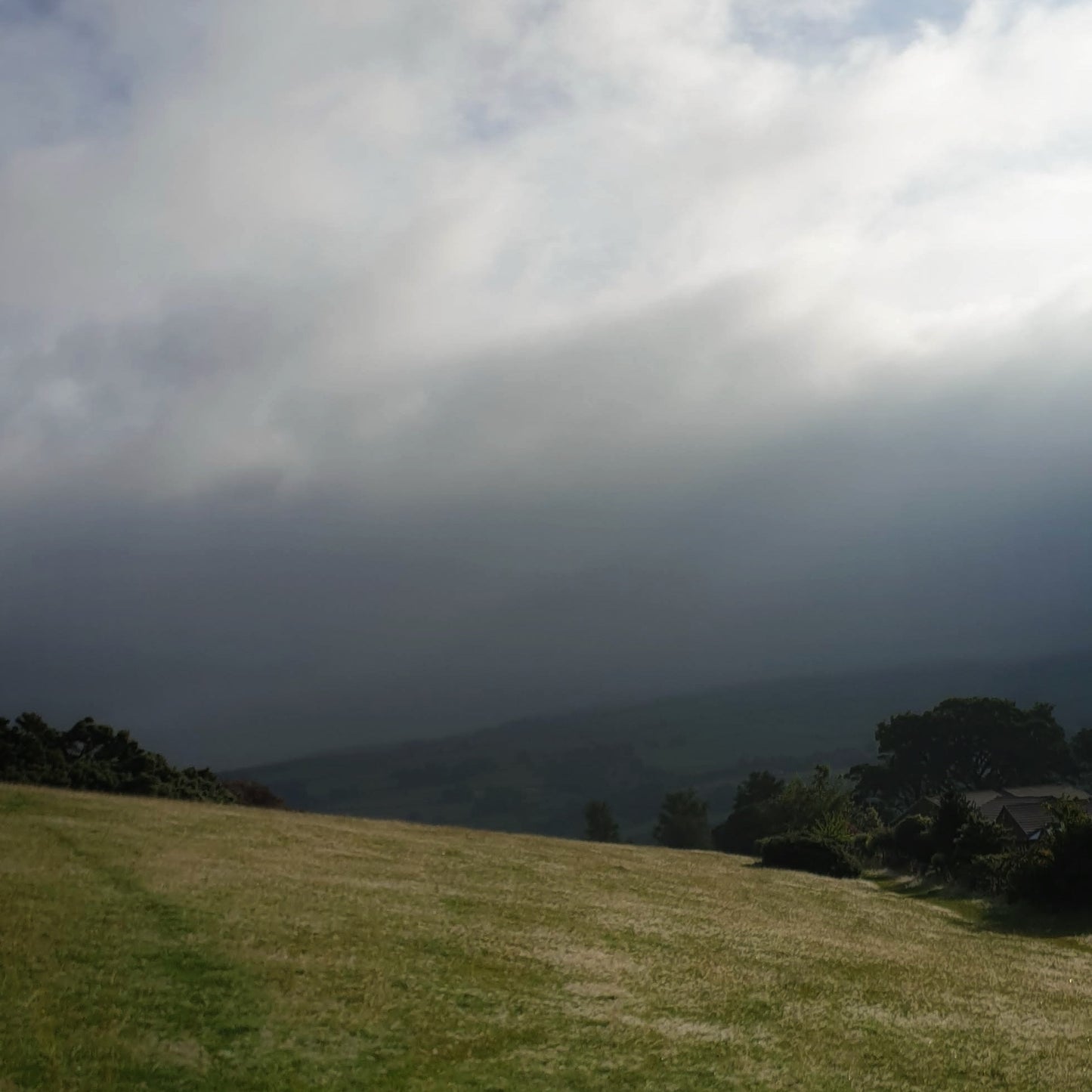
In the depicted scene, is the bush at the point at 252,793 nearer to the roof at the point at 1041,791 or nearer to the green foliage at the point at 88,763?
the green foliage at the point at 88,763

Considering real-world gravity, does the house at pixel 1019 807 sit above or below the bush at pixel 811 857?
below

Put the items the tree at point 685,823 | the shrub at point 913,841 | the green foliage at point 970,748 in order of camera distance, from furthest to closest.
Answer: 1. the tree at point 685,823
2. the green foliage at point 970,748
3. the shrub at point 913,841

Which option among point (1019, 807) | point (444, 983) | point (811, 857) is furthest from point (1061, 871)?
point (1019, 807)

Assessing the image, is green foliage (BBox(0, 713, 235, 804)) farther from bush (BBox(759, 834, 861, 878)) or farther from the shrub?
the shrub

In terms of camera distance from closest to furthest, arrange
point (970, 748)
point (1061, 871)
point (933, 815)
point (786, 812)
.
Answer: point (1061, 871), point (933, 815), point (786, 812), point (970, 748)

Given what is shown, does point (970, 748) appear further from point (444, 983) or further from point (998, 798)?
point (444, 983)

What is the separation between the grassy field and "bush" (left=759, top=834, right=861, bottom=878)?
79.6 ft

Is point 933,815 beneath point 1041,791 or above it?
above

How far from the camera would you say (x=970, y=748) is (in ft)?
507

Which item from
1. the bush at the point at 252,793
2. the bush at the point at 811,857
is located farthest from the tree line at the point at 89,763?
the bush at the point at 811,857

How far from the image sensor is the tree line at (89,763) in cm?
5656

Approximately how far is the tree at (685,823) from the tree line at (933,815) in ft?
0.77

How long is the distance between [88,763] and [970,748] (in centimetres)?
13309

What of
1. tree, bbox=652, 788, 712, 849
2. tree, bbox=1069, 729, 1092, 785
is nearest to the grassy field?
tree, bbox=652, 788, 712, 849
